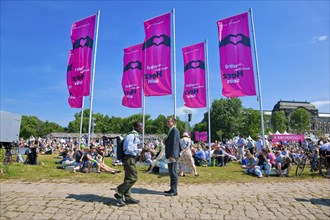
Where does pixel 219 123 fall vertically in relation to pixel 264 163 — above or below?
above

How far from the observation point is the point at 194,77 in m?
15.9

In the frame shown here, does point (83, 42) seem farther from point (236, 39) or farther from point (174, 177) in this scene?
point (174, 177)

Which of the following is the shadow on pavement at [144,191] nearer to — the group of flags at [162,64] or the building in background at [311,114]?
the group of flags at [162,64]

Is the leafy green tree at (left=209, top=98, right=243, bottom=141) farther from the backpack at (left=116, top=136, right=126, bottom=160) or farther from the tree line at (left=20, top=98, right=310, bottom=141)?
the backpack at (left=116, top=136, right=126, bottom=160)

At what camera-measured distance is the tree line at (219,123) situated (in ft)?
242

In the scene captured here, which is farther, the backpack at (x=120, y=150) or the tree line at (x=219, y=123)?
the tree line at (x=219, y=123)

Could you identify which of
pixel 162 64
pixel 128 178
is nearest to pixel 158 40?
pixel 162 64

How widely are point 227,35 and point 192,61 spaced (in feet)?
9.43

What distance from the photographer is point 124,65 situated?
56.0 ft

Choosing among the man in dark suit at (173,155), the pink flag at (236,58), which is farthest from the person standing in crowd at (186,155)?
the pink flag at (236,58)

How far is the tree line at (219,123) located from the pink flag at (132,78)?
38.6 metres

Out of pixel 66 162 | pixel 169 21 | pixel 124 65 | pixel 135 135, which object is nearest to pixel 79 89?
pixel 124 65

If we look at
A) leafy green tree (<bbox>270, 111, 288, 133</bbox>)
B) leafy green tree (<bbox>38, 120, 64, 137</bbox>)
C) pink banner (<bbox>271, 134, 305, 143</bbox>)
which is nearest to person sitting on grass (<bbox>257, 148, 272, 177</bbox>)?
pink banner (<bbox>271, 134, 305, 143</bbox>)

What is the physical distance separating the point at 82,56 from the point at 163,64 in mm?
5602
